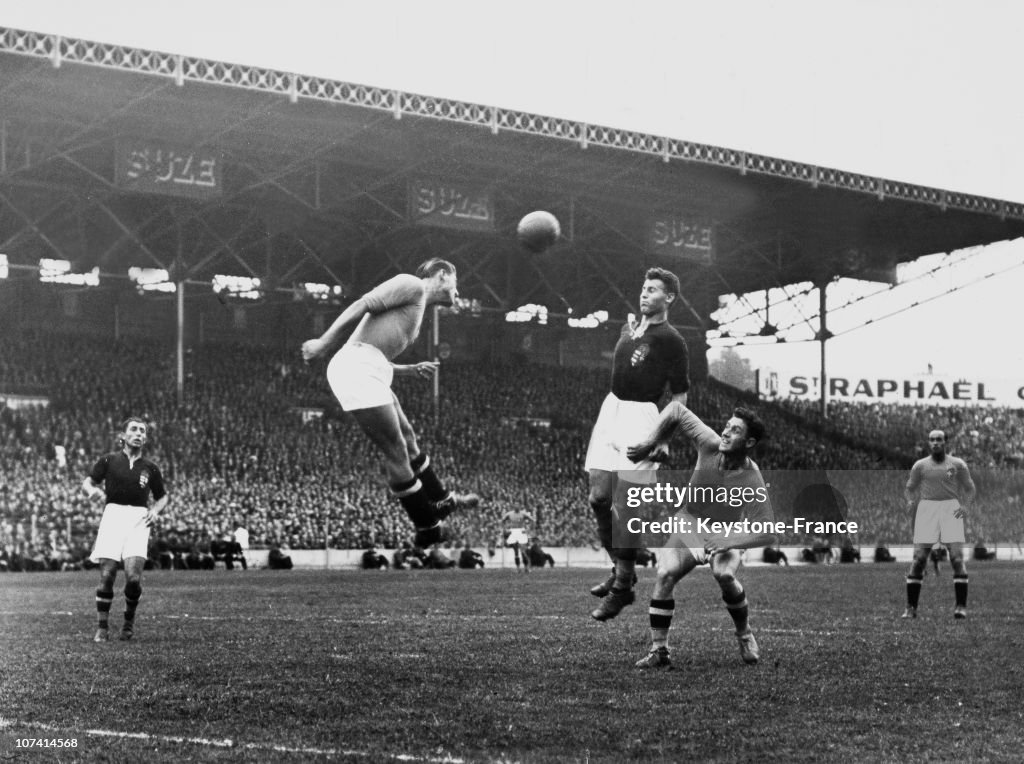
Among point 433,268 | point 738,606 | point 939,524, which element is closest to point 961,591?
point 939,524

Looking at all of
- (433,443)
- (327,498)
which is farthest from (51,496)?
(433,443)

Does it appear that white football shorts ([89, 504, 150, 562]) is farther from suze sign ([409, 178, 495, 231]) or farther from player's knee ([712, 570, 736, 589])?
suze sign ([409, 178, 495, 231])

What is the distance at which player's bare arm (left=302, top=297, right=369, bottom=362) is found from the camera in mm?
6164

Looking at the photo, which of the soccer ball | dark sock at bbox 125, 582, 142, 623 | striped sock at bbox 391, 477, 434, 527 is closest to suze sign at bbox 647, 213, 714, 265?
dark sock at bbox 125, 582, 142, 623

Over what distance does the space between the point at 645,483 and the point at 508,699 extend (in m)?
1.90

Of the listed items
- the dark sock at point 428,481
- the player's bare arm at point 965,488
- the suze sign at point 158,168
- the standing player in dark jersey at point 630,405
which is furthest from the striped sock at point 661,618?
the suze sign at point 158,168

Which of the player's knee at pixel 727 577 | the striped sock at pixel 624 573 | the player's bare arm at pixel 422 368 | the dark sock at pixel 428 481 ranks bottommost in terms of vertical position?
the player's knee at pixel 727 577

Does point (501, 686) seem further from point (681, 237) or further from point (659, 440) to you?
point (681, 237)

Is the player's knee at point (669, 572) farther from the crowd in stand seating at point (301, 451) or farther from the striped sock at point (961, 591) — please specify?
the crowd in stand seating at point (301, 451)

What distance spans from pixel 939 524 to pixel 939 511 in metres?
0.21

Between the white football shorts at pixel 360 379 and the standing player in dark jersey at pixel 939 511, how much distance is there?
44.2 ft

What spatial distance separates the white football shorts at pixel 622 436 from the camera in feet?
34.1

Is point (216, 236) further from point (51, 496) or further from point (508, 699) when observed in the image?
point (508, 699)

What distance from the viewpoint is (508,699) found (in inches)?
412
